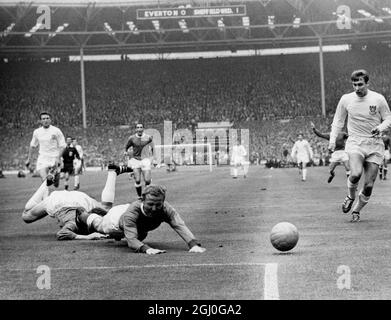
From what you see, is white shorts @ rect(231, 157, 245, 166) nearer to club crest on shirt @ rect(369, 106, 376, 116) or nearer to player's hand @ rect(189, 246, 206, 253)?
club crest on shirt @ rect(369, 106, 376, 116)

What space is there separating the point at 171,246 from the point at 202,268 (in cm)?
211

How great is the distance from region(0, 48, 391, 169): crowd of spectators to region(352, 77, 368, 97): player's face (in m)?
45.9

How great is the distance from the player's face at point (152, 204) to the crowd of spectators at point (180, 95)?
48.8m

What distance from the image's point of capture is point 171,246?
947cm

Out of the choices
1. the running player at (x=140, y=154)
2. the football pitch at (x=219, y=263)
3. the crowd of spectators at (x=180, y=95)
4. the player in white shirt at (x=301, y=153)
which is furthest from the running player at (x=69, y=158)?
the crowd of spectators at (x=180, y=95)

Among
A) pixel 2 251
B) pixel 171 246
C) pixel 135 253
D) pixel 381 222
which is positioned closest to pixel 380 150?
pixel 381 222

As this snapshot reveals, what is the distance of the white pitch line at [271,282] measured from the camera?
561 centimetres

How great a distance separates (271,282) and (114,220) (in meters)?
3.49

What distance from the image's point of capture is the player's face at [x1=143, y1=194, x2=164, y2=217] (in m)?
8.34

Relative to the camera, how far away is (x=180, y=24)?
6150 cm

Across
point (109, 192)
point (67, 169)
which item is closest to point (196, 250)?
point (109, 192)

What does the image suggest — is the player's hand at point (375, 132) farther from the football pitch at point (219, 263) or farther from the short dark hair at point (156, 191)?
the short dark hair at point (156, 191)

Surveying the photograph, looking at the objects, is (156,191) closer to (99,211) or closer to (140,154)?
(99,211)
